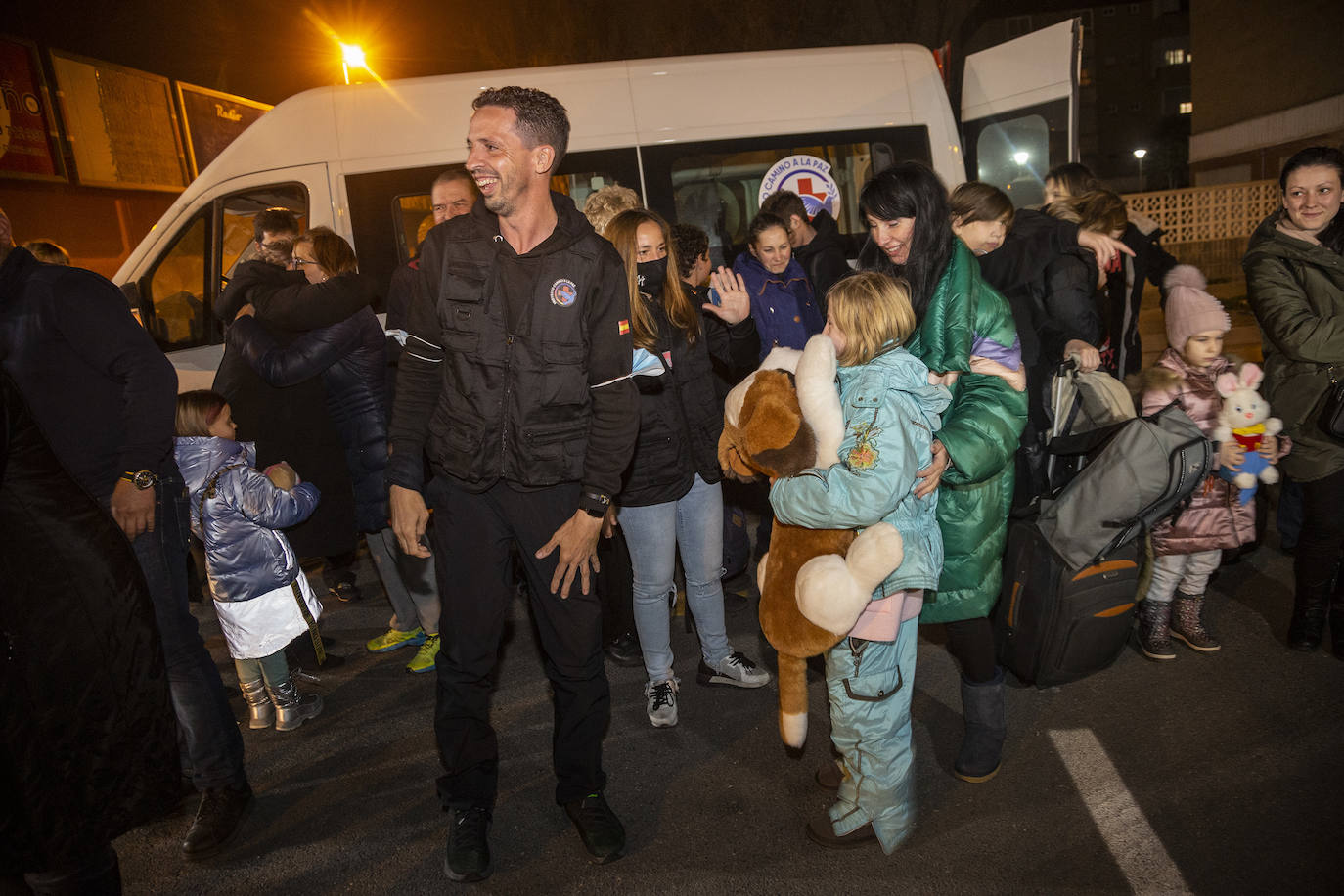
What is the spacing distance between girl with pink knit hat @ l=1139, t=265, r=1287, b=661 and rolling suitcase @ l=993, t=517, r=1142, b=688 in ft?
4.09

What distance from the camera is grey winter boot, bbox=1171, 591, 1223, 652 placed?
3.76m

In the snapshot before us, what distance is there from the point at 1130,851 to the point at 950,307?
1.74 meters

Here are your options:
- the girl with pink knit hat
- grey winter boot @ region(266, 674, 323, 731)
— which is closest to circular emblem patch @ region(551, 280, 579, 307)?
grey winter boot @ region(266, 674, 323, 731)

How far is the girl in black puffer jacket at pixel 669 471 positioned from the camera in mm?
3227

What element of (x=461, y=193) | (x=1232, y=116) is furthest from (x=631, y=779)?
(x=1232, y=116)

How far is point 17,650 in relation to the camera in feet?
6.04

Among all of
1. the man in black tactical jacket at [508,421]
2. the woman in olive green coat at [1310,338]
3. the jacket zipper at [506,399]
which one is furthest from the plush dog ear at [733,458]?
the woman in olive green coat at [1310,338]

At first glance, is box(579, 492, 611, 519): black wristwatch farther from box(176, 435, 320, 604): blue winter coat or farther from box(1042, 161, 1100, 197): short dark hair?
box(1042, 161, 1100, 197): short dark hair

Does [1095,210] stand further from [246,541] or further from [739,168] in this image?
[246,541]

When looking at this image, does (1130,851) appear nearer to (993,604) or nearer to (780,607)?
(993,604)

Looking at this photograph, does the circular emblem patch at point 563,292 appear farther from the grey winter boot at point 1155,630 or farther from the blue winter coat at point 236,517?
the grey winter boot at point 1155,630

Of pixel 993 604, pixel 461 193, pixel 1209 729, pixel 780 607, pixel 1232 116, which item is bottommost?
pixel 1209 729

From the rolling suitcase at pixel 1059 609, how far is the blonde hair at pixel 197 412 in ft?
10.6

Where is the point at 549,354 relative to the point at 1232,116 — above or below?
below
